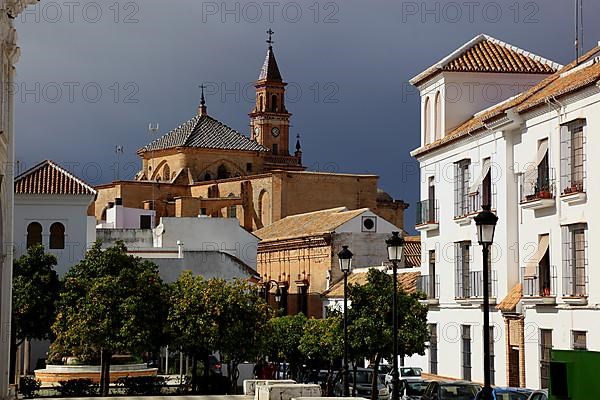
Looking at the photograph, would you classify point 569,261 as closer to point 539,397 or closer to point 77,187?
point 539,397

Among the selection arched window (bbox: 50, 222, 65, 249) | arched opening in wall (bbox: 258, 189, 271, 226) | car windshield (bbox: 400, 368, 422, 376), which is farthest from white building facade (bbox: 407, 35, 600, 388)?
arched opening in wall (bbox: 258, 189, 271, 226)

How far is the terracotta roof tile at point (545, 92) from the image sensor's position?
86.5 feet

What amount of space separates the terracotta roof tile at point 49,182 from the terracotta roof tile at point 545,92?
1592 centimetres

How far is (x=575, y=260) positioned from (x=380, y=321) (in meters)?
7.62

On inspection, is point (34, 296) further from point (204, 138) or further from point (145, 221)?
point (204, 138)

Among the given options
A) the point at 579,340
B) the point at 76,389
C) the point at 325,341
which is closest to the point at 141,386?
the point at 76,389

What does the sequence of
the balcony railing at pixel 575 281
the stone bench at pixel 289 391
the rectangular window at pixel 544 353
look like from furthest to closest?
the rectangular window at pixel 544 353 → the balcony railing at pixel 575 281 → the stone bench at pixel 289 391

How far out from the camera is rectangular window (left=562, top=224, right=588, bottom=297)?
26547mm

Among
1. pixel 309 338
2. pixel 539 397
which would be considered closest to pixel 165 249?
pixel 309 338

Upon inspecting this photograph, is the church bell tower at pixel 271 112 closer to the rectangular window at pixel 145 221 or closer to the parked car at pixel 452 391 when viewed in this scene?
the rectangular window at pixel 145 221

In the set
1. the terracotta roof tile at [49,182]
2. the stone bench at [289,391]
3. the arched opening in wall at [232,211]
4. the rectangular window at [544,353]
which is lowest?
the stone bench at [289,391]

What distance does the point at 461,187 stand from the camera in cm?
3447

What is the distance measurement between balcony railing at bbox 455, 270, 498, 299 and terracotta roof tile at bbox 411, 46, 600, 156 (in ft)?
12.5

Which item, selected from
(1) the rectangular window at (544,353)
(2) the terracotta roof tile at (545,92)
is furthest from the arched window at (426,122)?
(1) the rectangular window at (544,353)
